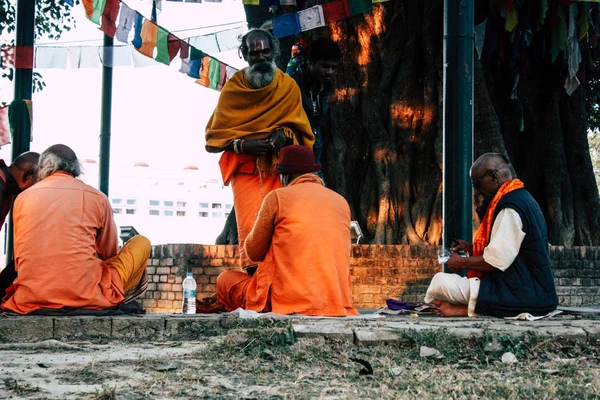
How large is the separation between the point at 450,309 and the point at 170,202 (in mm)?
37626

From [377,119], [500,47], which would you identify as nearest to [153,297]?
[377,119]

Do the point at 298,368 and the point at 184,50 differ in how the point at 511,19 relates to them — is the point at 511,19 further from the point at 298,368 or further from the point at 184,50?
the point at 298,368

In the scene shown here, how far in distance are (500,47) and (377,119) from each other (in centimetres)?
172

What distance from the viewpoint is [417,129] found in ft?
36.5

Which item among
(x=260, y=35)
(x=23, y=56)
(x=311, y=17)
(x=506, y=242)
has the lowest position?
(x=506, y=242)

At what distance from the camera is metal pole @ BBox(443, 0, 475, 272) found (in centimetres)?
659

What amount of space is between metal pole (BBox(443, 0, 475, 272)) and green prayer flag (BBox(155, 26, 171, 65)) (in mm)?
5244

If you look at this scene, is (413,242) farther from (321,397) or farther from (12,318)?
(321,397)

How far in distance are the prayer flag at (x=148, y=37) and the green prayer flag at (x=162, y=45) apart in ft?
0.25

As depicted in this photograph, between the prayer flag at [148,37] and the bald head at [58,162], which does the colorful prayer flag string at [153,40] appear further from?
the bald head at [58,162]

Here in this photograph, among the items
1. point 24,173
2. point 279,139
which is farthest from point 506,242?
point 24,173

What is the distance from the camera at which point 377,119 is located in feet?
36.7

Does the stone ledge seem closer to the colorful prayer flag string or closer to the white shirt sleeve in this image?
the white shirt sleeve

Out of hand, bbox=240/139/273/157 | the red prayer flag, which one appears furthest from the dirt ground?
the red prayer flag
